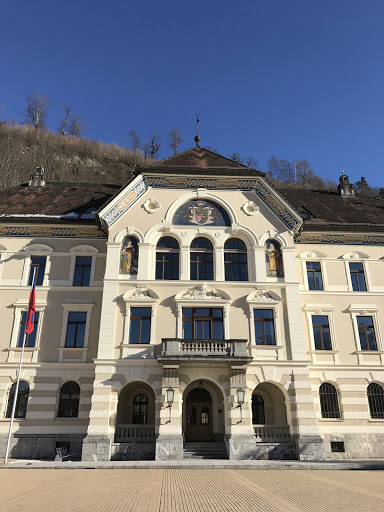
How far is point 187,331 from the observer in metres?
22.3

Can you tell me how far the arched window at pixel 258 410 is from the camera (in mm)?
23031

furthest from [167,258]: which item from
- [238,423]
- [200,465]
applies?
[200,465]

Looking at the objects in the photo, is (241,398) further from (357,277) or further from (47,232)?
(47,232)

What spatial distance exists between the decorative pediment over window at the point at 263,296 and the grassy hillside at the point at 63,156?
47.5 metres

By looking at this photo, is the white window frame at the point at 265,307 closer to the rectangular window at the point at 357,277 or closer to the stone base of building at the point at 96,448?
the rectangular window at the point at 357,277

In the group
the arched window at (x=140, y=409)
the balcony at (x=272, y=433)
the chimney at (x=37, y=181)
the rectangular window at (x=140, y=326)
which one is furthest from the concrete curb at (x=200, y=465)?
the chimney at (x=37, y=181)

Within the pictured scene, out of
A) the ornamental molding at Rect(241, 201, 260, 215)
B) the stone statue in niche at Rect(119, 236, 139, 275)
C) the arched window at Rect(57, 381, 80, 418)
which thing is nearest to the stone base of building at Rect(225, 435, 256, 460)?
the arched window at Rect(57, 381, 80, 418)

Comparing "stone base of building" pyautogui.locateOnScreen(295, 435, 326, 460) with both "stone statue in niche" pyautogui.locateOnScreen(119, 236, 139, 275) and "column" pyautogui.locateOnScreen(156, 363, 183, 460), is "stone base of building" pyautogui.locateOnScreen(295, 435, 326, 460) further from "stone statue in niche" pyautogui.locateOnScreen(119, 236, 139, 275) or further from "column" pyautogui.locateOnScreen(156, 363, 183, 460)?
"stone statue in niche" pyautogui.locateOnScreen(119, 236, 139, 275)

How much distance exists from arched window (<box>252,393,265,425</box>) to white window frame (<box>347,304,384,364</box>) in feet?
20.9

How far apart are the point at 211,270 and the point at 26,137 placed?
219 feet

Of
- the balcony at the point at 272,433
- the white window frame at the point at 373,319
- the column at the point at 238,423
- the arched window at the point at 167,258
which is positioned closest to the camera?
the column at the point at 238,423

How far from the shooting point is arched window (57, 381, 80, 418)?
21969mm

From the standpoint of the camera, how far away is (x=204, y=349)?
20922 mm

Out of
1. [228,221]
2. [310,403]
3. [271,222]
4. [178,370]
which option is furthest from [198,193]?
[310,403]
